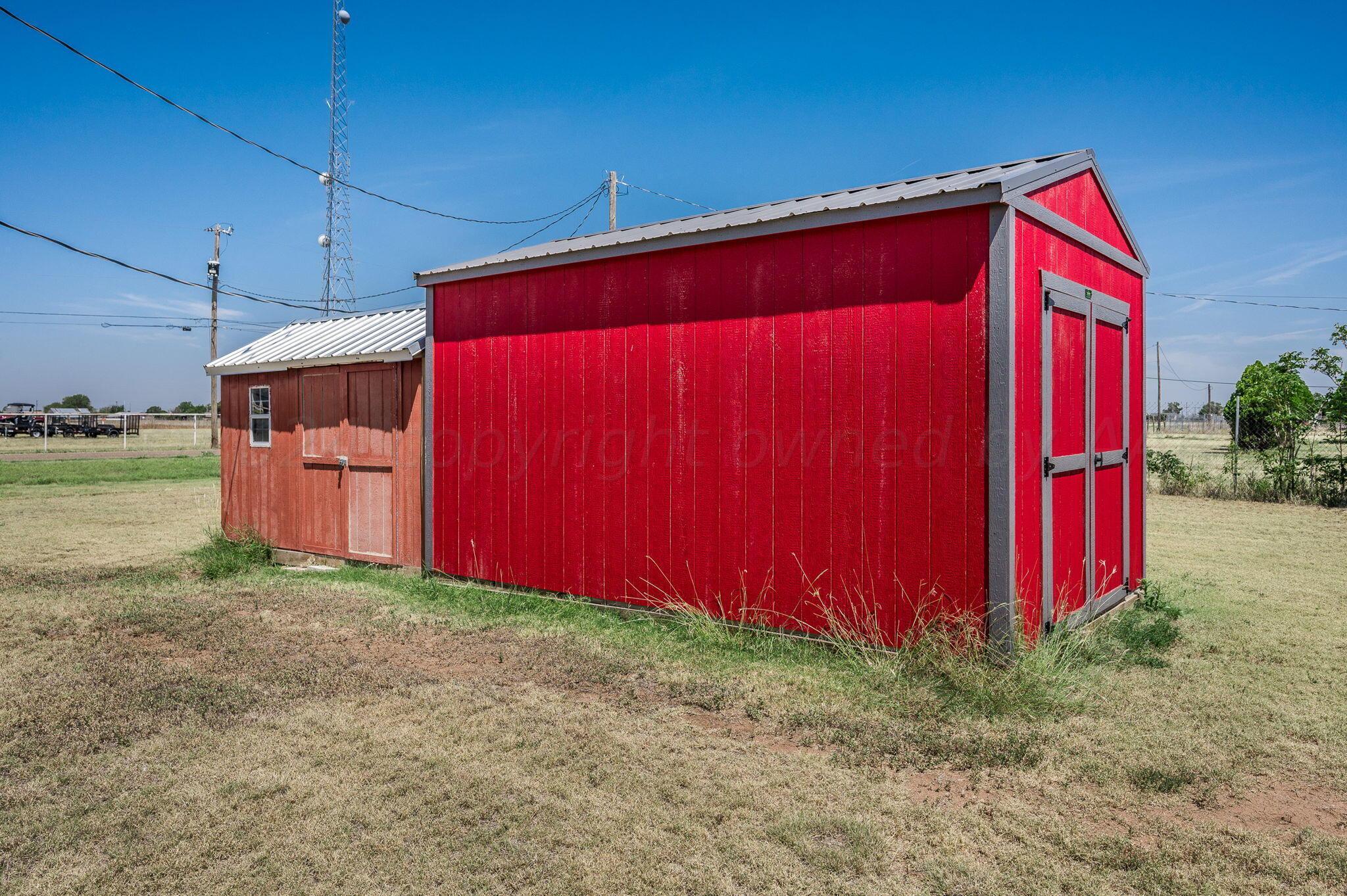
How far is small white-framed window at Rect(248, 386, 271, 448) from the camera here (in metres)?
9.54

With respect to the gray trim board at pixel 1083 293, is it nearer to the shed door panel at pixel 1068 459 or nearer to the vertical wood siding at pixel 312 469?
the shed door panel at pixel 1068 459

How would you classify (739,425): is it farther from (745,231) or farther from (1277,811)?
(1277,811)

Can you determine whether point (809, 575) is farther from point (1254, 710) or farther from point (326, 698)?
point (326, 698)

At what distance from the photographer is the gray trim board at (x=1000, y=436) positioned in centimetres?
468

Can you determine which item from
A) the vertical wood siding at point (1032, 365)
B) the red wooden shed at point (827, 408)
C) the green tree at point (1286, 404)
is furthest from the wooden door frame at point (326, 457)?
the green tree at point (1286, 404)

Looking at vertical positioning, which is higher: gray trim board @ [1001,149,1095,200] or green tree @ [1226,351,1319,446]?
gray trim board @ [1001,149,1095,200]

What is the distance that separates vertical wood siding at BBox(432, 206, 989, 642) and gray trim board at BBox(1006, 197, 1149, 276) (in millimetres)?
343

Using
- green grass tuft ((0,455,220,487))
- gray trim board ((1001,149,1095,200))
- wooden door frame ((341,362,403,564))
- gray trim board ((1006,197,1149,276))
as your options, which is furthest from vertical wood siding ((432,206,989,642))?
green grass tuft ((0,455,220,487))

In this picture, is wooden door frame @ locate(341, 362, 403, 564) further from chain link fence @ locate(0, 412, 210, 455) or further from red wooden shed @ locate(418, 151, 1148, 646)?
chain link fence @ locate(0, 412, 210, 455)

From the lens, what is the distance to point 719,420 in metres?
5.89

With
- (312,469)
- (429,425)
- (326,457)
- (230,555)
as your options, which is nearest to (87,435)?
(230,555)

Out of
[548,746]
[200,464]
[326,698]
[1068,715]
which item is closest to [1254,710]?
[1068,715]

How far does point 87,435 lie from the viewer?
131 ft

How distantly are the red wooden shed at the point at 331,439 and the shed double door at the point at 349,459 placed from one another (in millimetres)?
13
